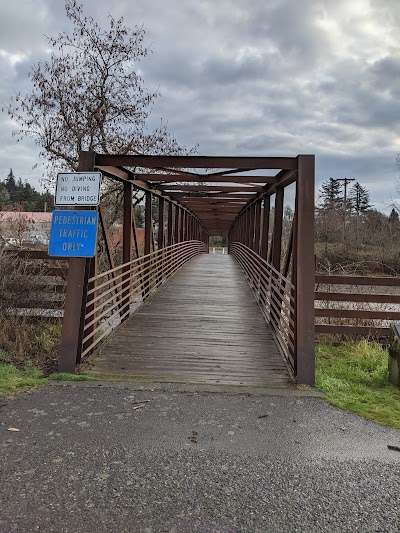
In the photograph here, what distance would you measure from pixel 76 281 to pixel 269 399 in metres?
2.80

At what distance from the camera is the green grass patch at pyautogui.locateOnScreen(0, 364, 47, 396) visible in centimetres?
436

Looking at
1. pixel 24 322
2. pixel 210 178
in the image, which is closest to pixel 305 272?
pixel 210 178

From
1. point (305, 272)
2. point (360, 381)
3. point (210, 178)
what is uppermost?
point (210, 178)

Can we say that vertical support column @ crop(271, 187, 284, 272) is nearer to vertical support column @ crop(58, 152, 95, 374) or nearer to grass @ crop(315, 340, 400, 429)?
grass @ crop(315, 340, 400, 429)

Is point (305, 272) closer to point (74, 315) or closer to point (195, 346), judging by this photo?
point (195, 346)

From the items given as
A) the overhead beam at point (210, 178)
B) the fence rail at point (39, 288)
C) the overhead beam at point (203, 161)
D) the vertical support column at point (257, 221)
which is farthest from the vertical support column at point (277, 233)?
the fence rail at point (39, 288)

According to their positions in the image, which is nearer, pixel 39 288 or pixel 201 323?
pixel 39 288

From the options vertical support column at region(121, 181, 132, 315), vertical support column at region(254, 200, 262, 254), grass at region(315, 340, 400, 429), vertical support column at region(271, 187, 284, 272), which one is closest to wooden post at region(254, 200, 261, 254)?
vertical support column at region(254, 200, 262, 254)

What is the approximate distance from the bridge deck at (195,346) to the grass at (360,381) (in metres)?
0.58

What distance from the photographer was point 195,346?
629 cm

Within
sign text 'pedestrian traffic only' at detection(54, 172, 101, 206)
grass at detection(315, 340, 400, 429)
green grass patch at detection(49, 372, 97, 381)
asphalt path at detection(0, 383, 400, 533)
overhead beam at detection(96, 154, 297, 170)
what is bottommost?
grass at detection(315, 340, 400, 429)

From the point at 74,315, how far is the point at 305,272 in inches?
118

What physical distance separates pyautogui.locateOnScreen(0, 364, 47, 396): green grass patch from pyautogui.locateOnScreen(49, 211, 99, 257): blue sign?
1480 millimetres

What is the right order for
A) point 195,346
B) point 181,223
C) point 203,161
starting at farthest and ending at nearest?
1. point 181,223
2. point 195,346
3. point 203,161
